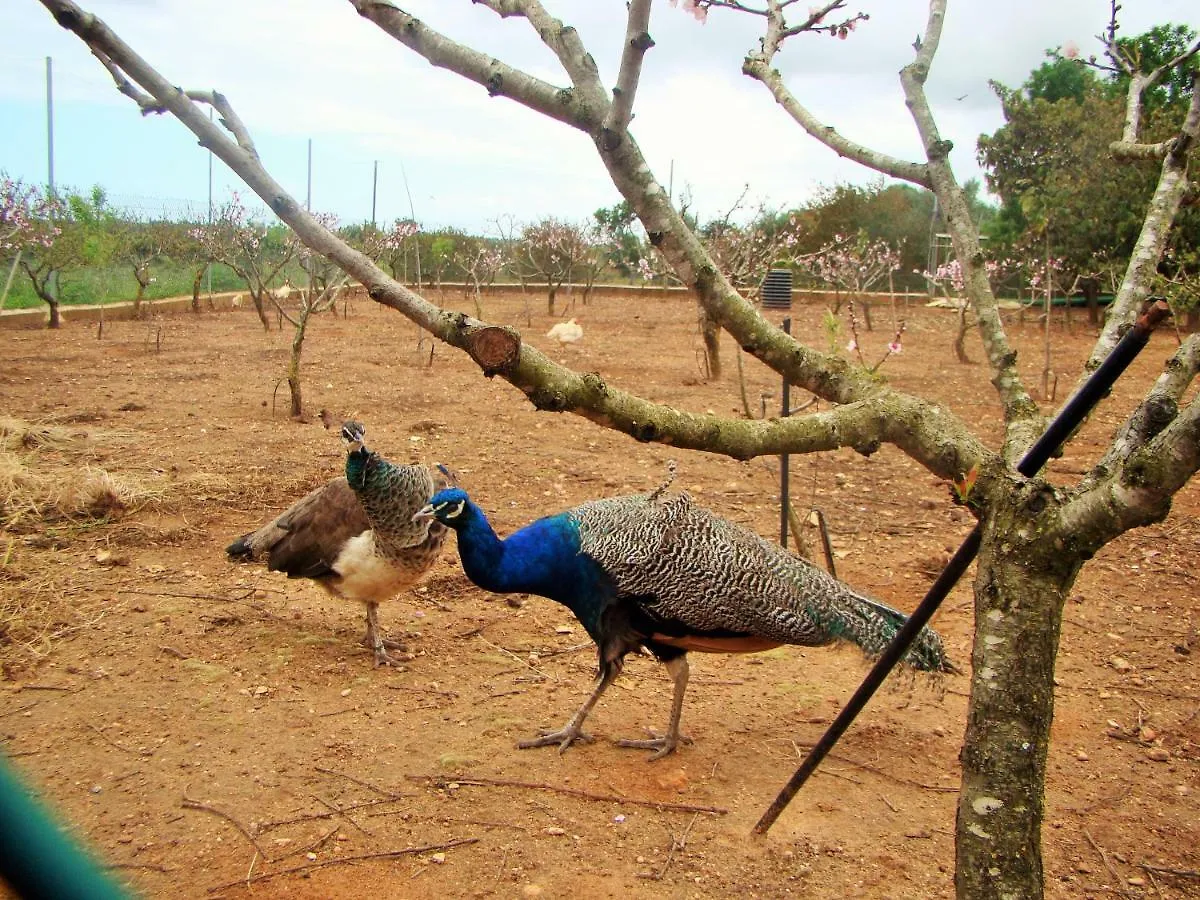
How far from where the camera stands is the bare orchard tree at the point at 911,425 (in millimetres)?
1760

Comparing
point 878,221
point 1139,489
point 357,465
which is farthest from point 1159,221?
point 878,221

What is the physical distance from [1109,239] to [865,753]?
55.5 ft

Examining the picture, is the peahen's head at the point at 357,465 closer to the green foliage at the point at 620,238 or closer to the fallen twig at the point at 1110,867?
the fallen twig at the point at 1110,867

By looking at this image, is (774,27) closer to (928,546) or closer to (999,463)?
(999,463)

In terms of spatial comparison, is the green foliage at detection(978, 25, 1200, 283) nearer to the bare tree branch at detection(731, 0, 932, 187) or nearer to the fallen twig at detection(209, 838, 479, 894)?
the bare tree branch at detection(731, 0, 932, 187)

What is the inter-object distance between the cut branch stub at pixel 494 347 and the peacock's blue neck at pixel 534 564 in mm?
1840

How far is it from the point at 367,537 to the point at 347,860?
159 cm

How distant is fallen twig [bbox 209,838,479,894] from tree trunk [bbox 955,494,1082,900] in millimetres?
1667

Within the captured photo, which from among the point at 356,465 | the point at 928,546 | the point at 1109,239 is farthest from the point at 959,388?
the point at 356,465

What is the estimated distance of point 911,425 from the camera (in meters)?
2.13

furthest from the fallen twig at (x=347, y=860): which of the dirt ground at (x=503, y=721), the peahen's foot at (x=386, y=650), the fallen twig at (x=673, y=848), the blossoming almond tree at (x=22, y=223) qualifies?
the blossoming almond tree at (x=22, y=223)

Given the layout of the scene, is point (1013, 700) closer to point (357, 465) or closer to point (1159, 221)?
point (1159, 221)

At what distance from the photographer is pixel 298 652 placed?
14.3 feet

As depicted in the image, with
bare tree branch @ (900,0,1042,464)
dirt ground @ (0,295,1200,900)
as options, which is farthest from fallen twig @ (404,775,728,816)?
bare tree branch @ (900,0,1042,464)
